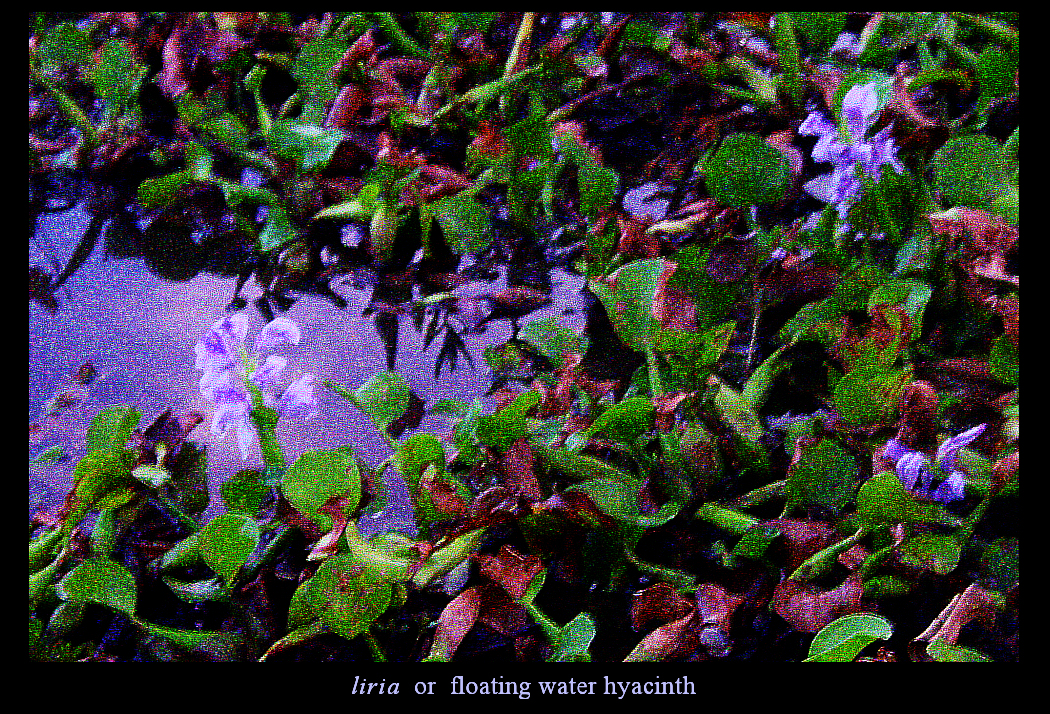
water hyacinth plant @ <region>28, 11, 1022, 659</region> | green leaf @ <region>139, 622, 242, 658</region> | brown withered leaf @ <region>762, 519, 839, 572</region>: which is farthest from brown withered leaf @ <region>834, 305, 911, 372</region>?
green leaf @ <region>139, 622, 242, 658</region>

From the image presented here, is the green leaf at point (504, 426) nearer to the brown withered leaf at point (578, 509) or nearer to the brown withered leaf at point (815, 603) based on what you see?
the brown withered leaf at point (578, 509)

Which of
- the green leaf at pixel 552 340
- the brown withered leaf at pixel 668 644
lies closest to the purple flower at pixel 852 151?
the green leaf at pixel 552 340

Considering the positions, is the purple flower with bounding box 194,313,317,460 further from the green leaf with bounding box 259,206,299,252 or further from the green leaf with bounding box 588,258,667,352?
the green leaf with bounding box 588,258,667,352

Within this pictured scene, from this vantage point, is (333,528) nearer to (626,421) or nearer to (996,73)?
(626,421)

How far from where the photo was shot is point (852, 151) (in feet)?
2.19

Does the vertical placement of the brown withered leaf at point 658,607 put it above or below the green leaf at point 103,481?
below

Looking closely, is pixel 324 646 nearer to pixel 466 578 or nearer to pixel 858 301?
pixel 466 578

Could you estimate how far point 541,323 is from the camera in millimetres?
657

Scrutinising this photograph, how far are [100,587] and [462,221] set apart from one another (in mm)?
346

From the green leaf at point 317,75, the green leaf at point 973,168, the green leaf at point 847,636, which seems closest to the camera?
the green leaf at point 847,636

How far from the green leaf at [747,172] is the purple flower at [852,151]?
0.12 ft

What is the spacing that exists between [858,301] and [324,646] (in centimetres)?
41

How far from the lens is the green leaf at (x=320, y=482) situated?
1.87ft

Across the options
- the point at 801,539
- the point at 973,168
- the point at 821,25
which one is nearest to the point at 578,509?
the point at 801,539
